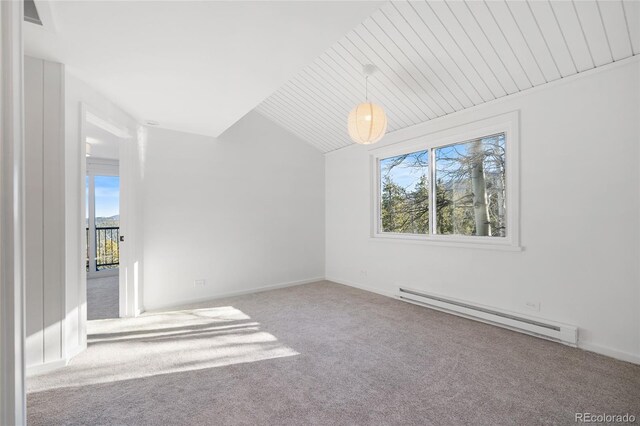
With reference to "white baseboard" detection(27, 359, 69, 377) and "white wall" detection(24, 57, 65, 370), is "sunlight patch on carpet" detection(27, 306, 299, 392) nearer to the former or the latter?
"white baseboard" detection(27, 359, 69, 377)

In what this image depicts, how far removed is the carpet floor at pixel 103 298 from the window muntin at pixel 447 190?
13.1 ft

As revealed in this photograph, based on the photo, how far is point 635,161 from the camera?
239 cm

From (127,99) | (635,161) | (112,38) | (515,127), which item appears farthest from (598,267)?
(127,99)

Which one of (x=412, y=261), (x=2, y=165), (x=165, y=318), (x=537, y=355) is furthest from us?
(x=412, y=261)

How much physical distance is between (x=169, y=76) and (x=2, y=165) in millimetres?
1949

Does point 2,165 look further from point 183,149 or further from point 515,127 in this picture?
point 515,127

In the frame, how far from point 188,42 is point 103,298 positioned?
13.8ft

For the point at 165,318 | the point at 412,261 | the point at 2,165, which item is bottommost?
the point at 165,318

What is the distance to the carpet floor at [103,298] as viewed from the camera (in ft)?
12.3

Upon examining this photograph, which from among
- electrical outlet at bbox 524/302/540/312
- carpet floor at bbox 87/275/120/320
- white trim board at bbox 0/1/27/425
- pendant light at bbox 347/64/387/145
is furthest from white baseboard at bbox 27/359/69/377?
electrical outlet at bbox 524/302/540/312

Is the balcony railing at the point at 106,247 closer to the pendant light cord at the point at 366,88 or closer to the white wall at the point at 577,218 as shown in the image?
the pendant light cord at the point at 366,88

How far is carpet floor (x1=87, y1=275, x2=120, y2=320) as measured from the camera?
3.75 meters

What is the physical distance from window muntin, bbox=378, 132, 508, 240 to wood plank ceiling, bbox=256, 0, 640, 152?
540 mm

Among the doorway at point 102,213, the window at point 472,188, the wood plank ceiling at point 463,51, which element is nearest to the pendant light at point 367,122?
the wood plank ceiling at point 463,51
